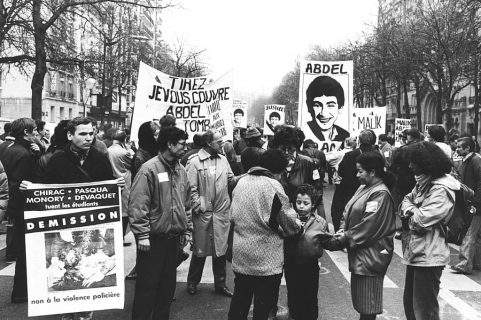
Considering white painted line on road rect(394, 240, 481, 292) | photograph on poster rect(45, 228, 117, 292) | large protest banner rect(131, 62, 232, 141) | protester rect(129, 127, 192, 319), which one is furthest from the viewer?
large protest banner rect(131, 62, 232, 141)

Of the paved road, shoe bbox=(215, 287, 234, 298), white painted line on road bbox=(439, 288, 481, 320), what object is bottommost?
white painted line on road bbox=(439, 288, 481, 320)

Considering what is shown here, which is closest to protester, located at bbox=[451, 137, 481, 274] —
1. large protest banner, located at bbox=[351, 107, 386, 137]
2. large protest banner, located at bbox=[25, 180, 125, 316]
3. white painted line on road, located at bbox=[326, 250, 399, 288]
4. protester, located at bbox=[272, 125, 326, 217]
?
white painted line on road, located at bbox=[326, 250, 399, 288]

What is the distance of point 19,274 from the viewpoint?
574 centimetres

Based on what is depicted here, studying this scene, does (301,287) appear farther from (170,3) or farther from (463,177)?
(170,3)

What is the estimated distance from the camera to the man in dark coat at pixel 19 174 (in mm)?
5801

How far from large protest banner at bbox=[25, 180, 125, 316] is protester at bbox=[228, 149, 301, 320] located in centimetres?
104

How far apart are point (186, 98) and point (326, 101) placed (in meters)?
2.37

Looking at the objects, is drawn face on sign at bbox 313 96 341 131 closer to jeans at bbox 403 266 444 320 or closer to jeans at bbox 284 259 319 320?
jeans at bbox 284 259 319 320

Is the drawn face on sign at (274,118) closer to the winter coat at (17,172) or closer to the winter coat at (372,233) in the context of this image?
the winter coat at (17,172)

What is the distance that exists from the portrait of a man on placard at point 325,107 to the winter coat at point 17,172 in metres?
4.67

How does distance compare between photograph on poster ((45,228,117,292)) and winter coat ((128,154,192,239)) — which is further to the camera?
winter coat ((128,154,192,239))

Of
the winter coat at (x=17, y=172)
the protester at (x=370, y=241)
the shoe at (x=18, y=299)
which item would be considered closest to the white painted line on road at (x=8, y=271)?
the winter coat at (x=17, y=172)

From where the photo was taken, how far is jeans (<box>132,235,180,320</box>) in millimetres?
4934

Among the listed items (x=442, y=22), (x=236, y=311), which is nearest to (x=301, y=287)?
(x=236, y=311)
